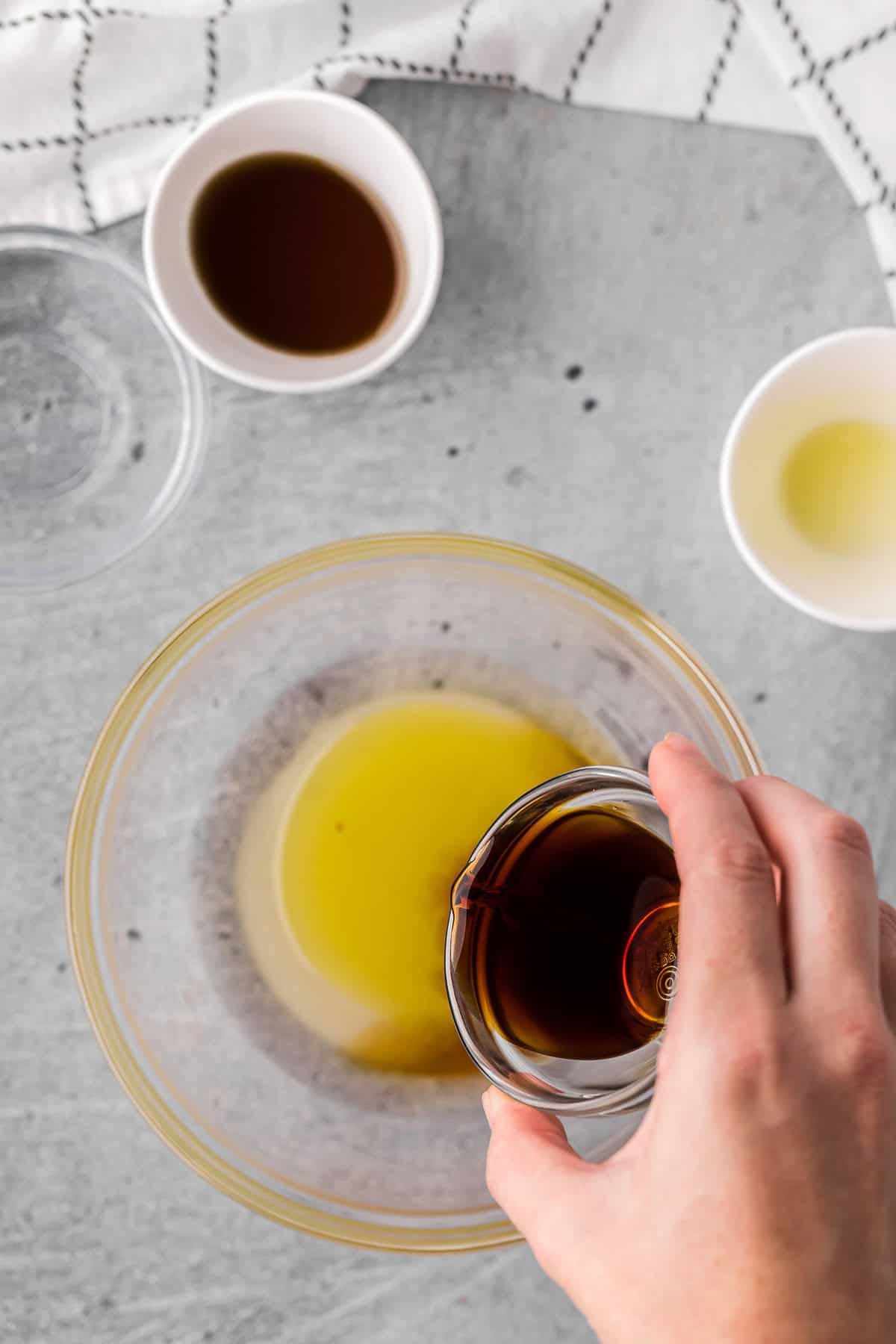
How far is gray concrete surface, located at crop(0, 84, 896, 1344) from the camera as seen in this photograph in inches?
33.7

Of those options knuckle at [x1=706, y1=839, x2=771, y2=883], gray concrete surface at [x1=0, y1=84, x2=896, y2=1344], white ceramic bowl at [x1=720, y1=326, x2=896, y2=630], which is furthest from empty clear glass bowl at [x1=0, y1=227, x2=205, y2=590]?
knuckle at [x1=706, y1=839, x2=771, y2=883]

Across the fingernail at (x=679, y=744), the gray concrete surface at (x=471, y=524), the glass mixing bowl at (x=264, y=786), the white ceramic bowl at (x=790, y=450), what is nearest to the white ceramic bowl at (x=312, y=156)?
the gray concrete surface at (x=471, y=524)

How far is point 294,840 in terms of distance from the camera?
0.84 meters

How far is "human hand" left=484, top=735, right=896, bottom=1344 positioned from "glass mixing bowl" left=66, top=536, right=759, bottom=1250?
0.25 m

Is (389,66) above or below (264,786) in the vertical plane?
above

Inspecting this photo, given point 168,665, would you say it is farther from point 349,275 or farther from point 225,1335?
point 225,1335

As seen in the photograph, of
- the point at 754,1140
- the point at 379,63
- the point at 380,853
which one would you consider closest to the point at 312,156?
the point at 379,63

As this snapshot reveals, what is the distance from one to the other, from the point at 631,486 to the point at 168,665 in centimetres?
38

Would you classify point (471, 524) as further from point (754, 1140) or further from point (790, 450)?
point (754, 1140)

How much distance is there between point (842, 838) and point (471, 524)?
414mm

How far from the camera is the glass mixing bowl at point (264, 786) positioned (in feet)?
2.60

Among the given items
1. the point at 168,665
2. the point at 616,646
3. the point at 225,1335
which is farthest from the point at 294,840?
the point at 225,1335

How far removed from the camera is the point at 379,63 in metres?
0.83

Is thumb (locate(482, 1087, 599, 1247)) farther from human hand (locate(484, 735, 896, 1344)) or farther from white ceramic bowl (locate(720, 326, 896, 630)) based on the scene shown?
white ceramic bowl (locate(720, 326, 896, 630))
